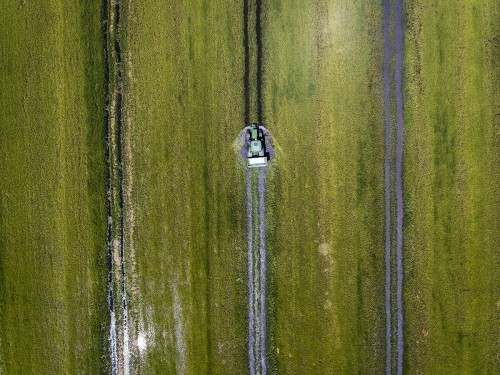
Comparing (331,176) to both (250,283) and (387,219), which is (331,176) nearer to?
(387,219)

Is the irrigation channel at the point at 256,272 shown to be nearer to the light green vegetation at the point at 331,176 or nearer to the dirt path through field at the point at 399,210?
the light green vegetation at the point at 331,176

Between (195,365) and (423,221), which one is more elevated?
(423,221)

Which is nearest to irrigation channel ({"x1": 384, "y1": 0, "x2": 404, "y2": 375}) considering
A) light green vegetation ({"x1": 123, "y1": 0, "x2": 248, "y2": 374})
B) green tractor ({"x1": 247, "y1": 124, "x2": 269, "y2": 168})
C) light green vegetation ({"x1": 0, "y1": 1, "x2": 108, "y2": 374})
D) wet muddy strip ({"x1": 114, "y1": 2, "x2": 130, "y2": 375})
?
green tractor ({"x1": 247, "y1": 124, "x2": 269, "y2": 168})

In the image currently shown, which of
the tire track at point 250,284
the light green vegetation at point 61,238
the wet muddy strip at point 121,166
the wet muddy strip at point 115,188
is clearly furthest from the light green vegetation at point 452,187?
the light green vegetation at point 61,238

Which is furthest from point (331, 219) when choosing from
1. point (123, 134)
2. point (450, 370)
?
point (123, 134)

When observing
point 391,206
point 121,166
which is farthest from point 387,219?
point 121,166

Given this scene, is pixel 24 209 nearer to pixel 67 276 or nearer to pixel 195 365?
pixel 67 276
